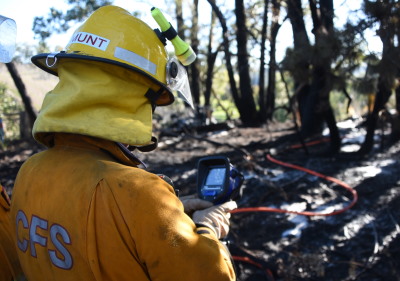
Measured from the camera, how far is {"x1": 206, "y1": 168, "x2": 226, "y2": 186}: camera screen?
5.85 ft

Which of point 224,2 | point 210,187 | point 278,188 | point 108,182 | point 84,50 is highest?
point 224,2

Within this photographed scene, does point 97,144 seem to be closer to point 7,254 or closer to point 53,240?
point 53,240

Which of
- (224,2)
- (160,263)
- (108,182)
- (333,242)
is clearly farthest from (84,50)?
(224,2)

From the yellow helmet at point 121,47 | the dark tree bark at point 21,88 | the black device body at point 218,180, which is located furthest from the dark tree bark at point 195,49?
the yellow helmet at point 121,47

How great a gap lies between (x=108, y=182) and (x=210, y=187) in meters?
0.71

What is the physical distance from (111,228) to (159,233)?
133 millimetres

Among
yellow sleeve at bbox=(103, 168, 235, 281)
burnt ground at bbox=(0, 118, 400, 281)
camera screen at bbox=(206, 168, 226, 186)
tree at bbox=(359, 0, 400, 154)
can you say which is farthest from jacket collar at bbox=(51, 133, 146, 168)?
tree at bbox=(359, 0, 400, 154)

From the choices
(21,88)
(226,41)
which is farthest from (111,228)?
(21,88)

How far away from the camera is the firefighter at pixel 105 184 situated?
3.70ft

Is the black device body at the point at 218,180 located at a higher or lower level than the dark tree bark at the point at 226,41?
lower

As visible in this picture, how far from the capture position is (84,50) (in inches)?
52.1

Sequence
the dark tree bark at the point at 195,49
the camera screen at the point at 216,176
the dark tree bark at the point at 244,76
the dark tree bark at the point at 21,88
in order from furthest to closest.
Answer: the dark tree bark at the point at 195,49
the dark tree bark at the point at 244,76
the dark tree bark at the point at 21,88
the camera screen at the point at 216,176

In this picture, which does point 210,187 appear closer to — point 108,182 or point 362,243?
point 108,182

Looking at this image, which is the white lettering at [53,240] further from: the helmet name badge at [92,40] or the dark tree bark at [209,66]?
the dark tree bark at [209,66]
